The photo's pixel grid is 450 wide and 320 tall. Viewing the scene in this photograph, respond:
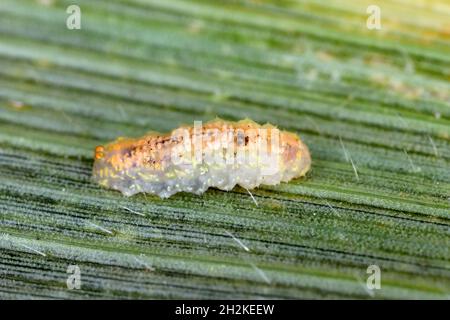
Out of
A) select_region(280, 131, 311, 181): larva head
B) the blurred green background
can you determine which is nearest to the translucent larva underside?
select_region(280, 131, 311, 181): larva head

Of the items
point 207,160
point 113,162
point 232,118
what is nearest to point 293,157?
point 207,160

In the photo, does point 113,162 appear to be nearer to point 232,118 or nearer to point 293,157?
point 232,118

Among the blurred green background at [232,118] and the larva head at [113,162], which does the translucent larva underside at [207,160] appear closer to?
the larva head at [113,162]

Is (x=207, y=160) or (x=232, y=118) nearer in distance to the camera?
(x=207, y=160)

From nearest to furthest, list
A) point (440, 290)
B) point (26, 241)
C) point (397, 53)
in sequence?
point (440, 290)
point (26, 241)
point (397, 53)

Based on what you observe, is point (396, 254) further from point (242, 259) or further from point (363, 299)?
point (242, 259)

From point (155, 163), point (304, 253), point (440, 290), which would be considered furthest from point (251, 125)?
point (440, 290)
